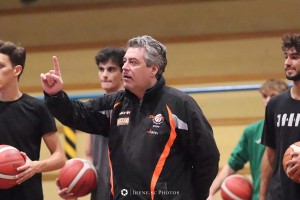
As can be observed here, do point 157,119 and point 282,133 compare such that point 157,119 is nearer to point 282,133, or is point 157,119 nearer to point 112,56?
point 282,133

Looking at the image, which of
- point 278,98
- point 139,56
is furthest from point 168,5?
point 139,56

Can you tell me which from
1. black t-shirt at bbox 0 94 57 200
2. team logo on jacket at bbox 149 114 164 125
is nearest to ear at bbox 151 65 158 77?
team logo on jacket at bbox 149 114 164 125

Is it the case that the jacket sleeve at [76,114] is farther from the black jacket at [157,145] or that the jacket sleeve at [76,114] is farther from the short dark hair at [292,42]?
the short dark hair at [292,42]

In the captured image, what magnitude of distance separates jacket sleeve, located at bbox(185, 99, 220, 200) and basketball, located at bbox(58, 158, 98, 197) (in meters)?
0.94

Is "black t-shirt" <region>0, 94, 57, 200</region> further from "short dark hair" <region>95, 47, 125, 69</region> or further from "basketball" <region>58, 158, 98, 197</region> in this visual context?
"short dark hair" <region>95, 47, 125, 69</region>

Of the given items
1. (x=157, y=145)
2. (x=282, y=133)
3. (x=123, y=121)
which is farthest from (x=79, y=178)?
(x=282, y=133)

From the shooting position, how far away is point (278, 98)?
3926 millimetres

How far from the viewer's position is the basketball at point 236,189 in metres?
4.94

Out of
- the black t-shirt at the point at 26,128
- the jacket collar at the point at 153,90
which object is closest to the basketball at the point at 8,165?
the black t-shirt at the point at 26,128

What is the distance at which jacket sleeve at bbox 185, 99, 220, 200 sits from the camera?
332cm

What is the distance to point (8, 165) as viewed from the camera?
359 cm

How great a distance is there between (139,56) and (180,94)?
27 centimetres

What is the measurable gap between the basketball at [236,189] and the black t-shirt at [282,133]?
38.0 inches

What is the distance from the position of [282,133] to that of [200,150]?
0.66 meters
